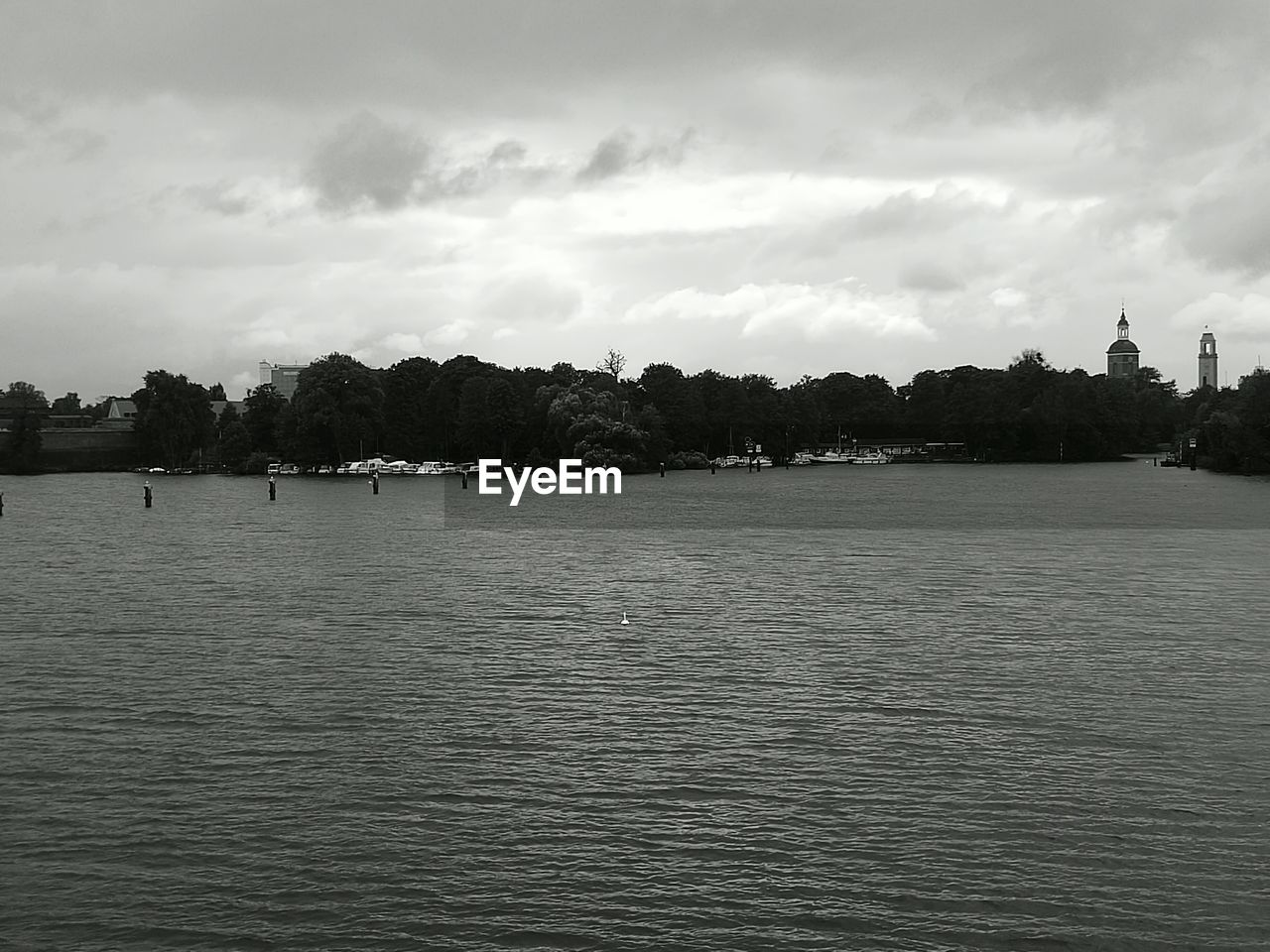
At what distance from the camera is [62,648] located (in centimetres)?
3008

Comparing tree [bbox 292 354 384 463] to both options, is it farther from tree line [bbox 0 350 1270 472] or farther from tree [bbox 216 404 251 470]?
tree [bbox 216 404 251 470]

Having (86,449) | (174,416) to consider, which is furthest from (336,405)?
(86,449)

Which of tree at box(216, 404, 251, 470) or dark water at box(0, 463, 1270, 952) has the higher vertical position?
tree at box(216, 404, 251, 470)

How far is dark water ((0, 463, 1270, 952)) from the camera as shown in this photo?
14219mm

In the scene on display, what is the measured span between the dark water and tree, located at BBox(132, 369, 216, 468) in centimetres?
13677

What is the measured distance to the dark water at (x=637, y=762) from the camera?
560 inches

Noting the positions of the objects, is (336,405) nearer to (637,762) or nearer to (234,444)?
(234,444)

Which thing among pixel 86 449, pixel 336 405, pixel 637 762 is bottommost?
pixel 637 762

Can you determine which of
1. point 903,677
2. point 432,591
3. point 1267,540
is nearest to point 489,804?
point 903,677

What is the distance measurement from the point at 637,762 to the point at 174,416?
168 metres

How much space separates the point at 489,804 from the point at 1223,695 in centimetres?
1535

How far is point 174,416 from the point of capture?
174 metres

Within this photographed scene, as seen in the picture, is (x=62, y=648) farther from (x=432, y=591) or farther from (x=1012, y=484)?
(x=1012, y=484)

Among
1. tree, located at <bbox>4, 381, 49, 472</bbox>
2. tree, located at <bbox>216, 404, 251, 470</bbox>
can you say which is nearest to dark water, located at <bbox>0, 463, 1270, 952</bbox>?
tree, located at <bbox>216, 404, 251, 470</bbox>
